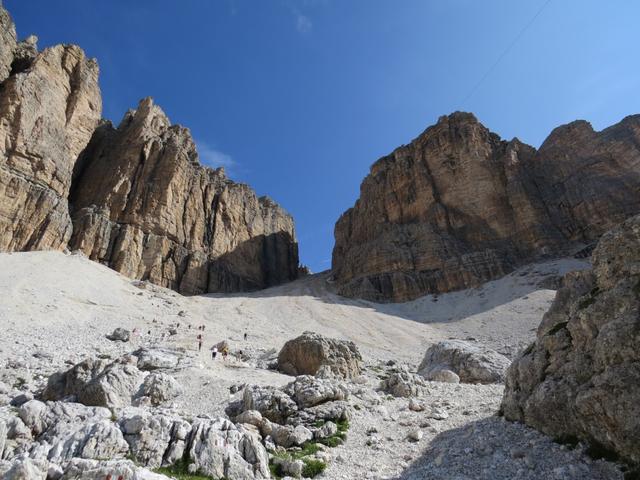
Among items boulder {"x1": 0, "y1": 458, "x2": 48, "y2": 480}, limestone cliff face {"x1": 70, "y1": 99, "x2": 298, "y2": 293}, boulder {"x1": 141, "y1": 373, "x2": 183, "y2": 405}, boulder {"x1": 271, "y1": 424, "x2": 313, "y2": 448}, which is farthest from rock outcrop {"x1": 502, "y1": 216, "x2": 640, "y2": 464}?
limestone cliff face {"x1": 70, "y1": 99, "x2": 298, "y2": 293}

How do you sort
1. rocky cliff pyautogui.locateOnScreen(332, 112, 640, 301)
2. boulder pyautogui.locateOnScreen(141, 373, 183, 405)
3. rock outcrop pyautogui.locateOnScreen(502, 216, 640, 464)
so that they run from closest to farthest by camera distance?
rock outcrop pyautogui.locateOnScreen(502, 216, 640, 464), boulder pyautogui.locateOnScreen(141, 373, 183, 405), rocky cliff pyautogui.locateOnScreen(332, 112, 640, 301)

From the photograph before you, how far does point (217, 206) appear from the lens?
311 feet

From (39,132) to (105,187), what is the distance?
15269mm

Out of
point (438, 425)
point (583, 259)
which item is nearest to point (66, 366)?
point (438, 425)

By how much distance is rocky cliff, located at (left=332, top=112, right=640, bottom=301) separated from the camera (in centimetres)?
7075

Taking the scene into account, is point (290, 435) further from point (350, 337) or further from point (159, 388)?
point (350, 337)

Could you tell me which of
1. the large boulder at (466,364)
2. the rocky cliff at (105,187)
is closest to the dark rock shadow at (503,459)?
the large boulder at (466,364)

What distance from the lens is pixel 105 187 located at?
74.7 m

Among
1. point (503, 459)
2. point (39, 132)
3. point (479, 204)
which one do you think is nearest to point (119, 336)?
point (503, 459)

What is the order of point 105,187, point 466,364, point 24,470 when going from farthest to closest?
point 105,187, point 466,364, point 24,470

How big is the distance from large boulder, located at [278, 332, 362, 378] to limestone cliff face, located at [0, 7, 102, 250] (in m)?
48.7

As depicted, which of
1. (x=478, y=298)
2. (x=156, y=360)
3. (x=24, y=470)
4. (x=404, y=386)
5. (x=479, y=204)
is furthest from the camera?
(x=479, y=204)

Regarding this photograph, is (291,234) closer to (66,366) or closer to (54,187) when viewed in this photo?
(54,187)

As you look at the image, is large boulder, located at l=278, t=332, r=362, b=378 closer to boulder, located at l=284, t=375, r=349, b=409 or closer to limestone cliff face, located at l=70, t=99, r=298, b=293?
boulder, located at l=284, t=375, r=349, b=409
